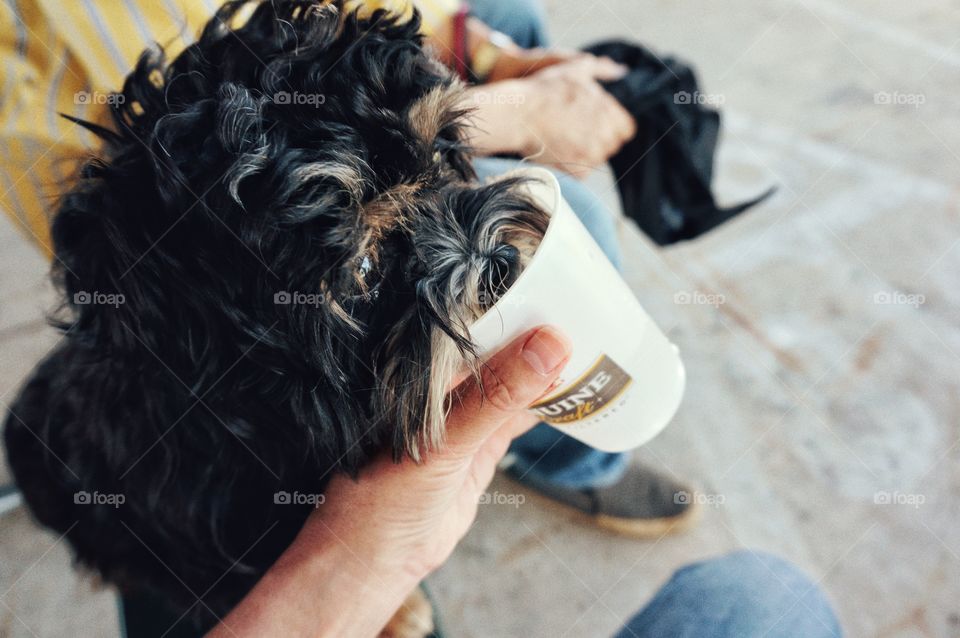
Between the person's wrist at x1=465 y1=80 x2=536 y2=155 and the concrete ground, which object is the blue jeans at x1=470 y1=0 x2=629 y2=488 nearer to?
the person's wrist at x1=465 y1=80 x2=536 y2=155

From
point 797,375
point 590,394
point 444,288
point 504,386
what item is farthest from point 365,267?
point 797,375

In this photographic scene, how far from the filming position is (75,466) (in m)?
1.13

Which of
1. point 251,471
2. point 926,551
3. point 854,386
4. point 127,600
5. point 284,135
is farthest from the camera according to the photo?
point 854,386

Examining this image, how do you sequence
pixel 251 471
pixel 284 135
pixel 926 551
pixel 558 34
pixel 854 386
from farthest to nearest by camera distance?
pixel 558 34 → pixel 854 386 → pixel 926 551 → pixel 251 471 → pixel 284 135

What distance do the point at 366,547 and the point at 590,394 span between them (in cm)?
44

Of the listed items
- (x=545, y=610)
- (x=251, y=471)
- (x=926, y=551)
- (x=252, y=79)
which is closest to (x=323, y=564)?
(x=251, y=471)

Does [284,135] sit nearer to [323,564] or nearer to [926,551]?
[323,564]

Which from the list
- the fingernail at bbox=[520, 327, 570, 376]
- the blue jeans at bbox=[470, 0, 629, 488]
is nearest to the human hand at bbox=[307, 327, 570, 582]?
the fingernail at bbox=[520, 327, 570, 376]

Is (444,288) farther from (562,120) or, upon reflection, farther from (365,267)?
(562,120)

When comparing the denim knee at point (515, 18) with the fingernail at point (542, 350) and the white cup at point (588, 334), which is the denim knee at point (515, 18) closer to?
the white cup at point (588, 334)

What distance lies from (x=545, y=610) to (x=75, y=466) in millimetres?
1127

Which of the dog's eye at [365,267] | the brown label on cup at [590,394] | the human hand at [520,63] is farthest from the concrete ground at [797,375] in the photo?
the dog's eye at [365,267]

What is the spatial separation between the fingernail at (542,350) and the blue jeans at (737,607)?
56 centimetres

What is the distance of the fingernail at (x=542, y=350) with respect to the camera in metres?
0.81
